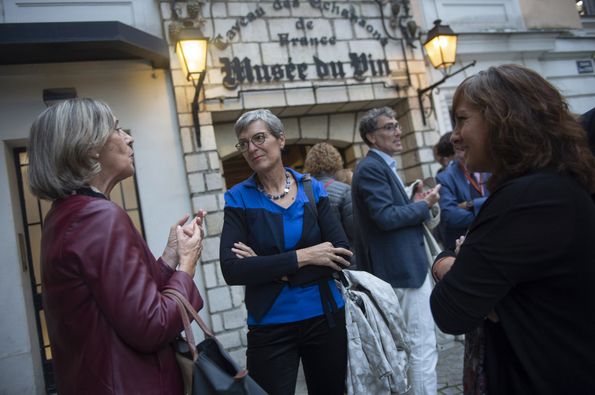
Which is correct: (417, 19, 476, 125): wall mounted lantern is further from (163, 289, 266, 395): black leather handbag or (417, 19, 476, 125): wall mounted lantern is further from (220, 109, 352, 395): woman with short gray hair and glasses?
(163, 289, 266, 395): black leather handbag

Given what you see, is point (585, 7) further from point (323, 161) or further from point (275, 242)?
point (275, 242)

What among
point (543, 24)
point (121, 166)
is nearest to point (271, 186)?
point (121, 166)

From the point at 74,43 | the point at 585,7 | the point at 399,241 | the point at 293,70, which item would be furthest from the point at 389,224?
the point at 585,7

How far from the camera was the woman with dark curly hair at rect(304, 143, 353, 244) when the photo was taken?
370 centimetres

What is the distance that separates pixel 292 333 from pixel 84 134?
1.28 meters

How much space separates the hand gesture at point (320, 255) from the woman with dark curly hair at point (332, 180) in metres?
1.60

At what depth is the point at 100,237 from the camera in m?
1.27

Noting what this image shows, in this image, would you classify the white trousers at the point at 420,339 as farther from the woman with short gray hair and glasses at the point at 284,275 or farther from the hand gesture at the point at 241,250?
the hand gesture at the point at 241,250

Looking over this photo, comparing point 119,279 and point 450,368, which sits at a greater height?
point 119,279

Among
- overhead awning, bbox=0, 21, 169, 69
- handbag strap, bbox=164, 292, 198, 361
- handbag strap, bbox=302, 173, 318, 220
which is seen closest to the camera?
handbag strap, bbox=164, 292, 198, 361

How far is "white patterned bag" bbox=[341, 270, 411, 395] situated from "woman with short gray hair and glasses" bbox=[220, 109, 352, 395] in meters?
0.05

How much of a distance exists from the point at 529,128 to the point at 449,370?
129 inches

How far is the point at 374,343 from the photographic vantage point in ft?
7.02

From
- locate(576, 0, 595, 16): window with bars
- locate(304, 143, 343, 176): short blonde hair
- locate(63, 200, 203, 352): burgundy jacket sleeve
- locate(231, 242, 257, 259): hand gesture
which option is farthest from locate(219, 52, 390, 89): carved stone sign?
locate(576, 0, 595, 16): window with bars
